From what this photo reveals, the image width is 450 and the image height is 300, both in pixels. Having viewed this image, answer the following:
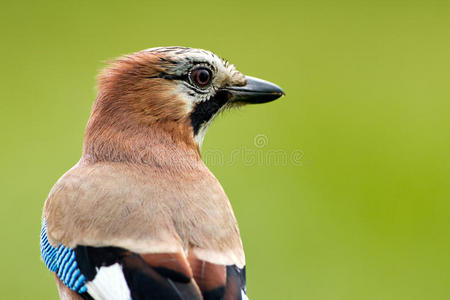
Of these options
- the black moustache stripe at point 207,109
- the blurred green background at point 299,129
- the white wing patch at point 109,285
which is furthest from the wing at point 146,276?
the blurred green background at point 299,129

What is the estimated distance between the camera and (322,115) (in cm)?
660

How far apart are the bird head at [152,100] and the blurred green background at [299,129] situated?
1.30 ft

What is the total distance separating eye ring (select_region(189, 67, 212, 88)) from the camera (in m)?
4.18

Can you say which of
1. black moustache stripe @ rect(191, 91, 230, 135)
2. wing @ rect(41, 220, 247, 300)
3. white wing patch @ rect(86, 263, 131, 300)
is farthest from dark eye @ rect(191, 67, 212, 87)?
white wing patch @ rect(86, 263, 131, 300)

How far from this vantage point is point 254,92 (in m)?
4.37

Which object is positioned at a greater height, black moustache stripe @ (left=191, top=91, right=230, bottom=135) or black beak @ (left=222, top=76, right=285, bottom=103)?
black beak @ (left=222, top=76, right=285, bottom=103)

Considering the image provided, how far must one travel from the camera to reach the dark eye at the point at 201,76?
4186mm

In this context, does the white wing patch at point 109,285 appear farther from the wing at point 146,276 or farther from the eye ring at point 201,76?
the eye ring at point 201,76

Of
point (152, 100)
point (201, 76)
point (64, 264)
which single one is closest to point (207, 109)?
point (201, 76)

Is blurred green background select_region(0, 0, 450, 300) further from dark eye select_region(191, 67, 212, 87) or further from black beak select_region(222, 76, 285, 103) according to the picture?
dark eye select_region(191, 67, 212, 87)

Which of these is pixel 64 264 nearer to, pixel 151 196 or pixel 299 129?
pixel 151 196

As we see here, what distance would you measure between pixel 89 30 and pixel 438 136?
2956 mm

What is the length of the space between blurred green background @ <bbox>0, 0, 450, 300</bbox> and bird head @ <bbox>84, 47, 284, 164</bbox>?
15.6 inches

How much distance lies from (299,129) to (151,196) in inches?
115
